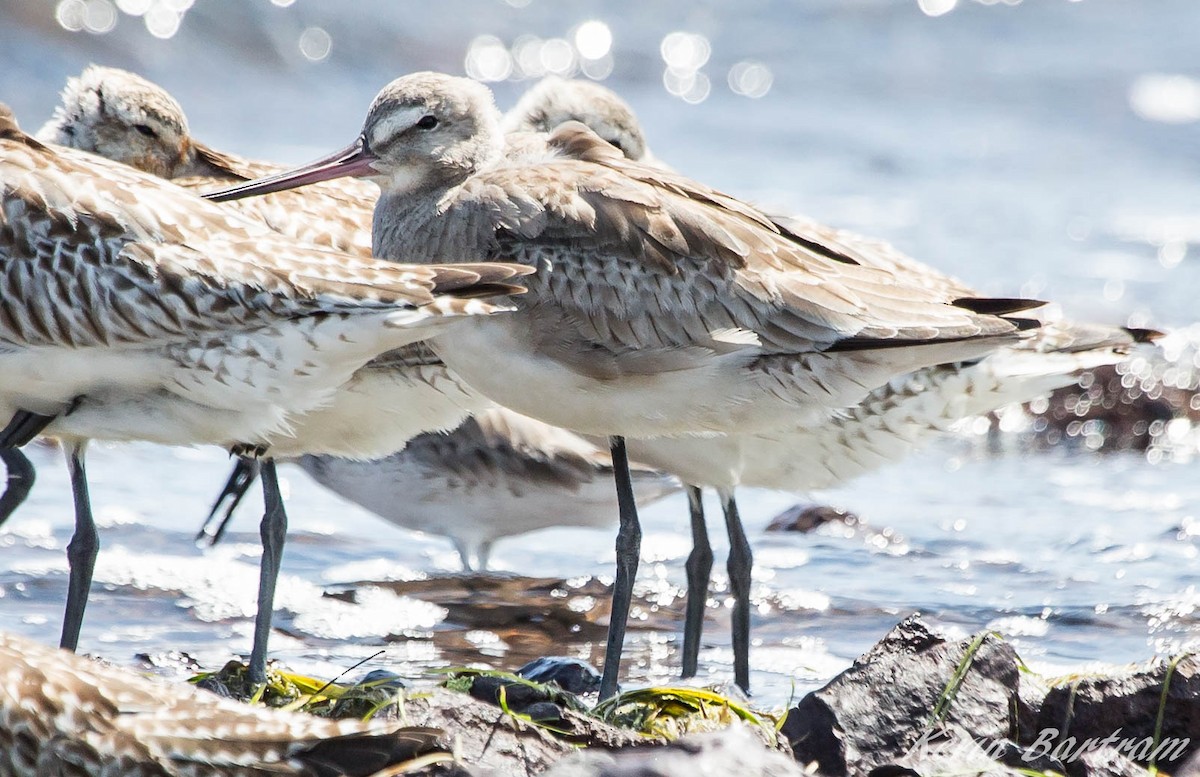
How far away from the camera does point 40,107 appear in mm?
16375

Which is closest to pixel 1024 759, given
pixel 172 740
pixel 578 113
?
pixel 172 740

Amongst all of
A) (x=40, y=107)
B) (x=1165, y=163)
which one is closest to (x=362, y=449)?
(x=40, y=107)

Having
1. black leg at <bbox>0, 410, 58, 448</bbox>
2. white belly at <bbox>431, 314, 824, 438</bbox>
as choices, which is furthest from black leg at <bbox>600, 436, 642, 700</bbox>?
black leg at <bbox>0, 410, 58, 448</bbox>

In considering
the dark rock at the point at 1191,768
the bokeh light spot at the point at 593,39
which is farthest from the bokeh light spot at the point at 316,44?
the dark rock at the point at 1191,768

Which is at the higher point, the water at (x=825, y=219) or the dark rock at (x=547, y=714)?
the water at (x=825, y=219)

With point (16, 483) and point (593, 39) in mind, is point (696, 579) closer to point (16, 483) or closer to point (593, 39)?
point (16, 483)

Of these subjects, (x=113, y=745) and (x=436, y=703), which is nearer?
(x=113, y=745)

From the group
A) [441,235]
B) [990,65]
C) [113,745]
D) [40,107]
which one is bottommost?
[113,745]

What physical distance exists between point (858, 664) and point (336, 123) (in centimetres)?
1351

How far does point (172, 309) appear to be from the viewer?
5.47 m

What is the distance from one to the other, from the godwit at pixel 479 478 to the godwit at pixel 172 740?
4.27 m

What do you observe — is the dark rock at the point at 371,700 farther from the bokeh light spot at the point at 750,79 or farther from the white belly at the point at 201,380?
the bokeh light spot at the point at 750,79

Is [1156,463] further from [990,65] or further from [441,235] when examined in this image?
[990,65]

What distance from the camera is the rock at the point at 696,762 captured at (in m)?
3.67
